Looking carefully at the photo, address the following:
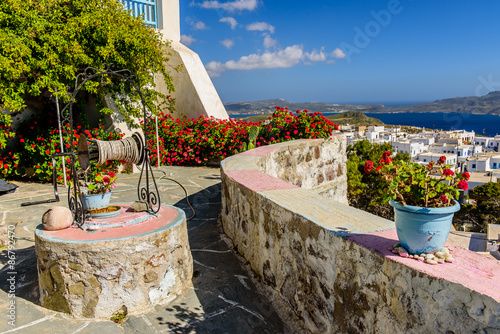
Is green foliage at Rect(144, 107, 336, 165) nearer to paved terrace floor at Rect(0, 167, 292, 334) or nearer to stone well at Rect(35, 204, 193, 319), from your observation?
paved terrace floor at Rect(0, 167, 292, 334)

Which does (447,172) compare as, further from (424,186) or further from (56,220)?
(56,220)

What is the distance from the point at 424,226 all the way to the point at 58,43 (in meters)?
6.41

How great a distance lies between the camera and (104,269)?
9.61ft

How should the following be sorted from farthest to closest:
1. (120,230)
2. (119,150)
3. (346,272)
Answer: (119,150), (120,230), (346,272)

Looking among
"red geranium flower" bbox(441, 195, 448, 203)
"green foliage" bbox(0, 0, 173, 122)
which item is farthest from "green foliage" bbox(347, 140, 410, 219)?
"red geranium flower" bbox(441, 195, 448, 203)

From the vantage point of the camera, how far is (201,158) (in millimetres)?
9055

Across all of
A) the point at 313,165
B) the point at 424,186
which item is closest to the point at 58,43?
the point at 313,165

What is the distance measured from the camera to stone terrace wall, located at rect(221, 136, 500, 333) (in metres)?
1.64

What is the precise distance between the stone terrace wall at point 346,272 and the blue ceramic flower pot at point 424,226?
102 millimetres

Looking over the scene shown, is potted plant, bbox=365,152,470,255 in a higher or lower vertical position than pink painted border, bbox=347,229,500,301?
higher

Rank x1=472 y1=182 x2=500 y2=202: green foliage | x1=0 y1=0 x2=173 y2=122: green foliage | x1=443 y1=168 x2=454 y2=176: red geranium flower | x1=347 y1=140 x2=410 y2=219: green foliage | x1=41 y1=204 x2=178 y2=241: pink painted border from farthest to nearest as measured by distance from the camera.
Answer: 1. x1=472 y1=182 x2=500 y2=202: green foliage
2. x1=347 y1=140 x2=410 y2=219: green foliage
3. x1=0 y1=0 x2=173 y2=122: green foliage
4. x1=41 y1=204 x2=178 y2=241: pink painted border
5. x1=443 y1=168 x2=454 y2=176: red geranium flower

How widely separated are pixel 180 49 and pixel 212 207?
19.0 ft

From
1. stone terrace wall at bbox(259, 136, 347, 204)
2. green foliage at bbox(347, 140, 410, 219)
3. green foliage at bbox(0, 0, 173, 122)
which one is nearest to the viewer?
green foliage at bbox(0, 0, 173, 122)

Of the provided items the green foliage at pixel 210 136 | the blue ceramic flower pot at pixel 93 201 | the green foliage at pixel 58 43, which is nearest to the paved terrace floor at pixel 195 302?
the blue ceramic flower pot at pixel 93 201
